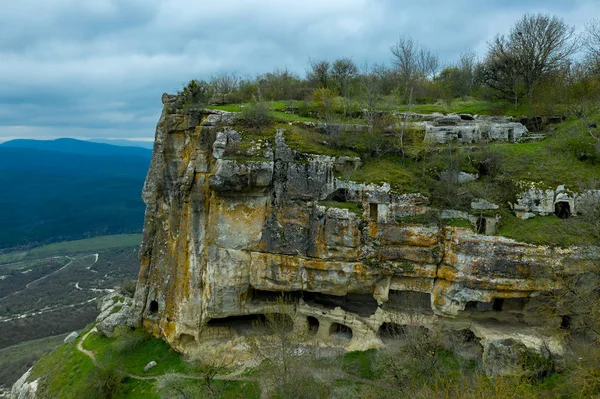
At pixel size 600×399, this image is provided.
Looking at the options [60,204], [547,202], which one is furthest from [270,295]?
[60,204]

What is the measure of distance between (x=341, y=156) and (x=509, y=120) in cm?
1148

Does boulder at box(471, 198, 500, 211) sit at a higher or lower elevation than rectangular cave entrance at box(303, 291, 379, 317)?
higher

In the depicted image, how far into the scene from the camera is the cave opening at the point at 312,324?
65.7 feet

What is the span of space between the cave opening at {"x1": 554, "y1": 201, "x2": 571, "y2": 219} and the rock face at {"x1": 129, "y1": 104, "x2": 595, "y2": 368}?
270cm

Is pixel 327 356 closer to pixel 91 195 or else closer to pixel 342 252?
pixel 342 252

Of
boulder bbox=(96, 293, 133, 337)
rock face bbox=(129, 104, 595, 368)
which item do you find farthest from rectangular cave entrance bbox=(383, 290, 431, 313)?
boulder bbox=(96, 293, 133, 337)

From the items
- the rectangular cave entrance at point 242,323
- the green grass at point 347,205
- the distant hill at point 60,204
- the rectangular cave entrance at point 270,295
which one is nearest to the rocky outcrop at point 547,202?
the green grass at point 347,205

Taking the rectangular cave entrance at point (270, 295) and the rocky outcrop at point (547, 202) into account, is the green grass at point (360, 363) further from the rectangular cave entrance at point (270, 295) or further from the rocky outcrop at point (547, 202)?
the rocky outcrop at point (547, 202)

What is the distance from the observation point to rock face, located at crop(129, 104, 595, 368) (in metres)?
15.5

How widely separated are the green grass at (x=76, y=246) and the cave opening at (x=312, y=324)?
315ft

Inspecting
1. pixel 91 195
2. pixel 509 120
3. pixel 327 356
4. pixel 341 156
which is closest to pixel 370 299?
pixel 327 356

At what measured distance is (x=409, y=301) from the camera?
58.1 feet

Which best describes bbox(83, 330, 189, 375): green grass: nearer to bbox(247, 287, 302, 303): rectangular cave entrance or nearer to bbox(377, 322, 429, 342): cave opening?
bbox(247, 287, 302, 303): rectangular cave entrance

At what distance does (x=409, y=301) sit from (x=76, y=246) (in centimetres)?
11133
